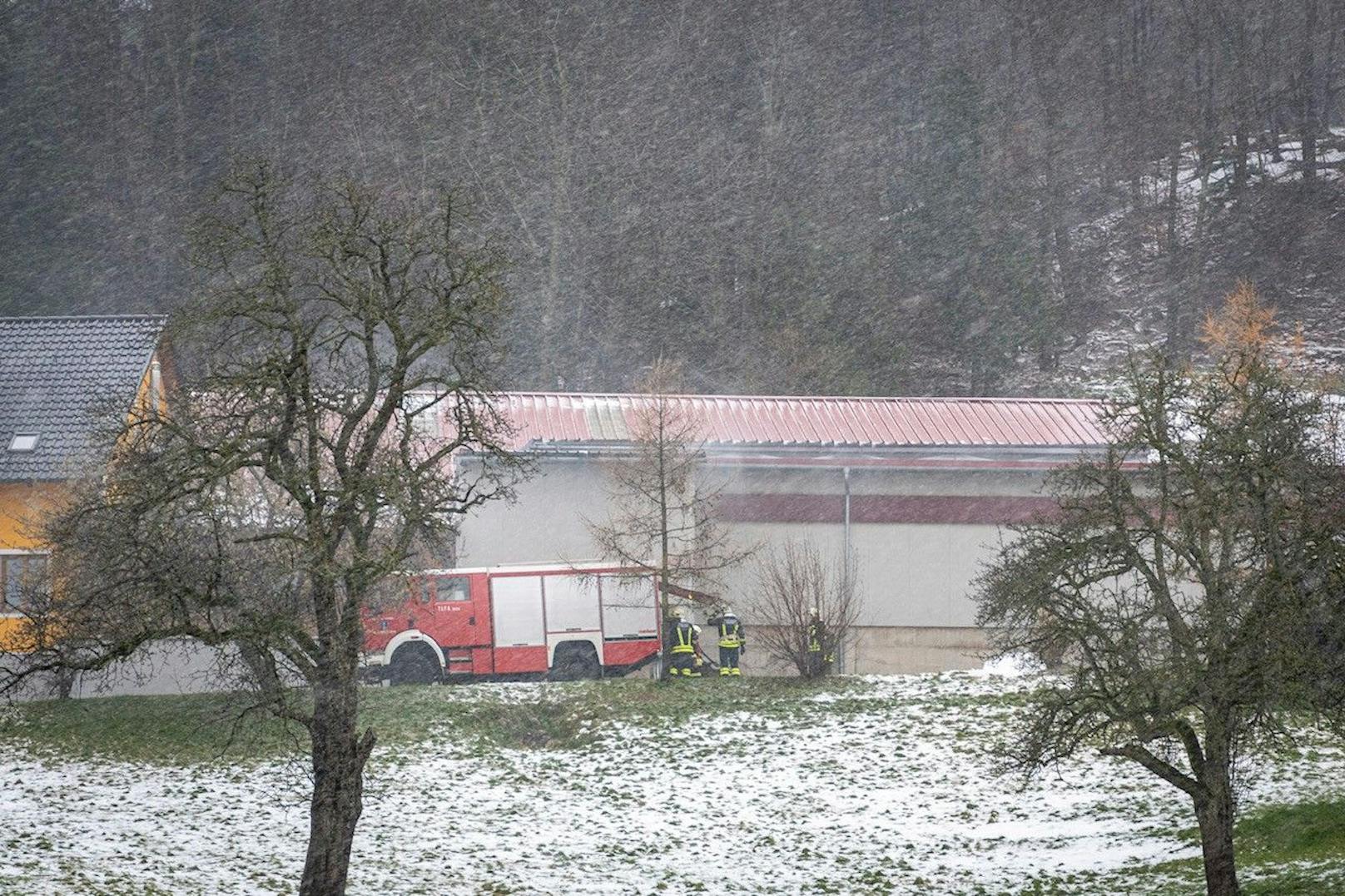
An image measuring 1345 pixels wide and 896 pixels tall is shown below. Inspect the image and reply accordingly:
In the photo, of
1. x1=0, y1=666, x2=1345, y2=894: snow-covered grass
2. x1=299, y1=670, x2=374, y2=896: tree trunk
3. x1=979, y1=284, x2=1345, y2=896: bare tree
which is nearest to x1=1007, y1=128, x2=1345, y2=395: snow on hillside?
x1=0, y1=666, x2=1345, y2=894: snow-covered grass

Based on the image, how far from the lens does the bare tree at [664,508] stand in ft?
85.8

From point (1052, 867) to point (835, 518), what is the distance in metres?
14.9

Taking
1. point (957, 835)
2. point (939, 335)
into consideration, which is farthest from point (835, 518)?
point (939, 335)

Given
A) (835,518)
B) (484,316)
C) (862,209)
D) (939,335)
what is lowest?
(835,518)

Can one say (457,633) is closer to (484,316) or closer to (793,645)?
(793,645)

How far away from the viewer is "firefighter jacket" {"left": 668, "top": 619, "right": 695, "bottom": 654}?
2636 centimetres

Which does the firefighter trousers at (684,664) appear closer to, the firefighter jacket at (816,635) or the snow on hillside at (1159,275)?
the firefighter jacket at (816,635)

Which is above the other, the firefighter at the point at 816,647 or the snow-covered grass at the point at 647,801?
the firefighter at the point at 816,647

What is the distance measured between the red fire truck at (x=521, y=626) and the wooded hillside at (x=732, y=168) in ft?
95.2

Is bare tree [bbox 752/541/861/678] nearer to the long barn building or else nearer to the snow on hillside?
the long barn building

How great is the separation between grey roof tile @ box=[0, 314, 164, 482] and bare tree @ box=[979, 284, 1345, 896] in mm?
18479

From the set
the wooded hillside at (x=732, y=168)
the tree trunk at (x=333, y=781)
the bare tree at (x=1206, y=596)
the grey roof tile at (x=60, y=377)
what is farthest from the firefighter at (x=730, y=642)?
the wooded hillside at (x=732, y=168)

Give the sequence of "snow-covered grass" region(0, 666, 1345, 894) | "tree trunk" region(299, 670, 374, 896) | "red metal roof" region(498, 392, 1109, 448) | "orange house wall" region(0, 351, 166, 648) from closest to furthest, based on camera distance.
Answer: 1. "tree trunk" region(299, 670, 374, 896)
2. "snow-covered grass" region(0, 666, 1345, 894)
3. "orange house wall" region(0, 351, 166, 648)
4. "red metal roof" region(498, 392, 1109, 448)

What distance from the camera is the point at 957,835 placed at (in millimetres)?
17953
